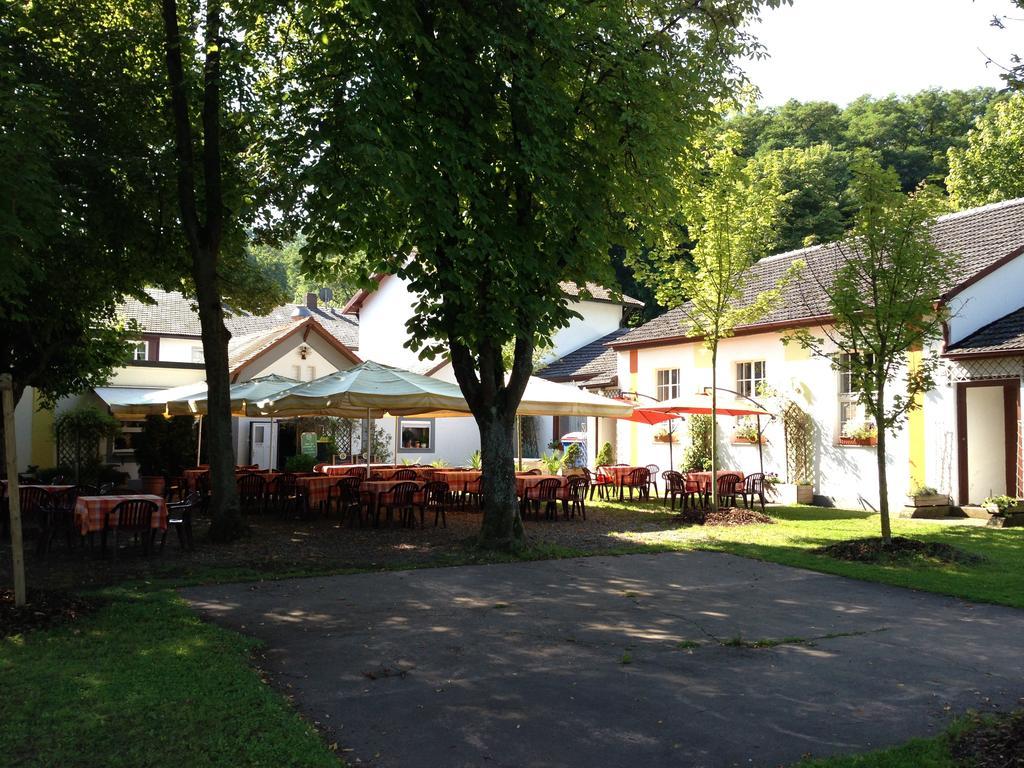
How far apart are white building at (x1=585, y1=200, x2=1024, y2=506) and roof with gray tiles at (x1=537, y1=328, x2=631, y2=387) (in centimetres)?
440

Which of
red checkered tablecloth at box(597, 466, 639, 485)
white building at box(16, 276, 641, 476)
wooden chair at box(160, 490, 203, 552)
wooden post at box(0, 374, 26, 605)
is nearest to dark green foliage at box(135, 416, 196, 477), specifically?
white building at box(16, 276, 641, 476)

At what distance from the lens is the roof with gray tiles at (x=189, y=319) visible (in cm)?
3291

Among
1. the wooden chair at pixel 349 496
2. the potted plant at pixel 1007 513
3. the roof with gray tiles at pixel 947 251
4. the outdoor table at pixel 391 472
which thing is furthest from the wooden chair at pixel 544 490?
the potted plant at pixel 1007 513

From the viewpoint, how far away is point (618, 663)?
253 inches

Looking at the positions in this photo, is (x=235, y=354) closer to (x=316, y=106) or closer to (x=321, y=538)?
(x=321, y=538)

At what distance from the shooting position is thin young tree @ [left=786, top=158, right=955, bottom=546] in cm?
1122

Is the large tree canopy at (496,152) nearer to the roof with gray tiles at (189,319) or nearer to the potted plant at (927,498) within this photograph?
the potted plant at (927,498)

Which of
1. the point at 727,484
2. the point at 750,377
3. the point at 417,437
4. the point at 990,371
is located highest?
the point at 750,377

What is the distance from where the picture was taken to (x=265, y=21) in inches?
503

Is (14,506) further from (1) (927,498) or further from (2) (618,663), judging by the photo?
(1) (927,498)

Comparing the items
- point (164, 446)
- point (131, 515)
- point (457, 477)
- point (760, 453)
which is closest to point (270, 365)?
point (164, 446)

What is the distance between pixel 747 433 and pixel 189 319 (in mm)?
23786

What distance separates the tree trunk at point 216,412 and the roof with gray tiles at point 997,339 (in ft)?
43.7

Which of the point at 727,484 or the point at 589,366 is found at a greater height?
the point at 589,366
